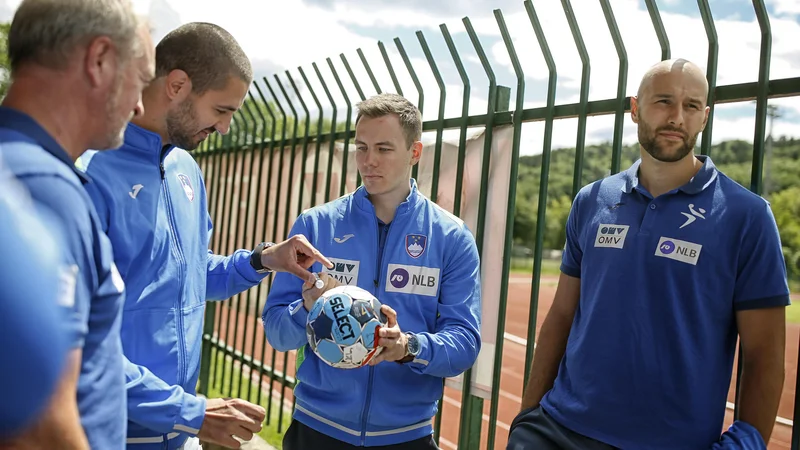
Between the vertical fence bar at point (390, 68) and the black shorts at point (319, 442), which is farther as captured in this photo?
the vertical fence bar at point (390, 68)

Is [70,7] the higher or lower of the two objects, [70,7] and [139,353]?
the higher

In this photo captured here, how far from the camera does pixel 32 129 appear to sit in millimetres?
1356

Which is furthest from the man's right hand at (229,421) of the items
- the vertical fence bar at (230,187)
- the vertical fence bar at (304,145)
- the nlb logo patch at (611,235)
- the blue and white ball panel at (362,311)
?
the vertical fence bar at (230,187)

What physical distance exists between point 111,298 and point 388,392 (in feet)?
5.79

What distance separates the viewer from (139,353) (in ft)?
7.54

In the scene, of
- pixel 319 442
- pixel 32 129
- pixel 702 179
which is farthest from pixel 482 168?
pixel 32 129

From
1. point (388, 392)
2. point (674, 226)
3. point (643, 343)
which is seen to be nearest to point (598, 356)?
point (643, 343)

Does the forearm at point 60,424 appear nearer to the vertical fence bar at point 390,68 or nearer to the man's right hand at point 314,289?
the man's right hand at point 314,289

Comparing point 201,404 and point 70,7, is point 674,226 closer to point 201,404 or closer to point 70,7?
point 201,404

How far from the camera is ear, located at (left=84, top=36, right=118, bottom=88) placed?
4.70 feet

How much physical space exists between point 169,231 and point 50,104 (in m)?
1.06

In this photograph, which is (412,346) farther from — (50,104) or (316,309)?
(50,104)

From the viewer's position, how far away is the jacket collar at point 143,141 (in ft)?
7.83

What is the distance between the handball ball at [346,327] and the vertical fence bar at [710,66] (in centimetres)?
158
